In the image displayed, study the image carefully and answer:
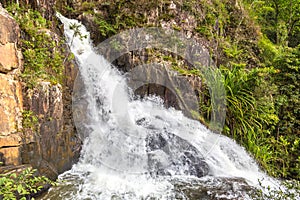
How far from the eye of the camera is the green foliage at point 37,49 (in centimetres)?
378

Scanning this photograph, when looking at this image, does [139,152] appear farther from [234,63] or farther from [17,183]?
[234,63]

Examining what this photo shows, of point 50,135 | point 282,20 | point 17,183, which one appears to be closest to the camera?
point 17,183

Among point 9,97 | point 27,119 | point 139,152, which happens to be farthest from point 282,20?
point 9,97

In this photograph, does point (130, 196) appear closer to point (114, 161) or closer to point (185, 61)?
point (114, 161)

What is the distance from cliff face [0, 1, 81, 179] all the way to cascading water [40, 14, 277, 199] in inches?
18.2

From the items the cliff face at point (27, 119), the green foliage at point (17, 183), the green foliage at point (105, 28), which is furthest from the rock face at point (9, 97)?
the green foliage at point (105, 28)

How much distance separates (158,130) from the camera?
5133mm

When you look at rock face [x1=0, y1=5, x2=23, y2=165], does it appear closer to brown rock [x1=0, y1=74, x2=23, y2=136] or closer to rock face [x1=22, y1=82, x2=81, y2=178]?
brown rock [x1=0, y1=74, x2=23, y2=136]

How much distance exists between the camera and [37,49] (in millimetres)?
4004

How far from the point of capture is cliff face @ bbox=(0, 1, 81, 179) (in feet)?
10.5

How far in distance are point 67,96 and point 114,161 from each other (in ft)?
5.46

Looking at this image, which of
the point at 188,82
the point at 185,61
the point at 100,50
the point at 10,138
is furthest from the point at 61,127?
the point at 185,61

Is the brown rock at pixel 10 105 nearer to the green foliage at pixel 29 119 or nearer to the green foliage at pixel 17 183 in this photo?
the green foliage at pixel 29 119

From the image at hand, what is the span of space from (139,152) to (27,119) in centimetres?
222
